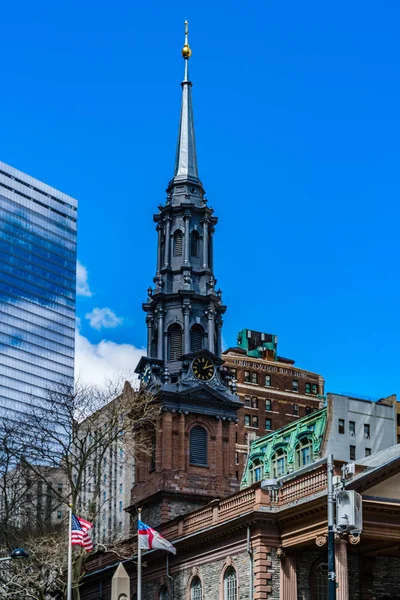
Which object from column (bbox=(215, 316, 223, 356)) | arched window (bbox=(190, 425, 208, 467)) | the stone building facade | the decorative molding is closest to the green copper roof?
arched window (bbox=(190, 425, 208, 467))

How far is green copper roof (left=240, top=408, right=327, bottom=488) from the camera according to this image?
74.2 meters

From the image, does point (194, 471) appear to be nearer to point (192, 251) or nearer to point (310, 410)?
point (192, 251)

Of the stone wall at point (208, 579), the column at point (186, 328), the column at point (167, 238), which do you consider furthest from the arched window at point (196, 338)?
the stone wall at point (208, 579)

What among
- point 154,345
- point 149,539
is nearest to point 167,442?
point 154,345

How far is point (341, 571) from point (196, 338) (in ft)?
109

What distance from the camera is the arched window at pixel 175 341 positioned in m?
75.9

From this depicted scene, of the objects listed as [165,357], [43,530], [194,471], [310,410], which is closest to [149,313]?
[165,357]

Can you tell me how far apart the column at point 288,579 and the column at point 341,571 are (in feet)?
12.3

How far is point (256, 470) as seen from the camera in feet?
257

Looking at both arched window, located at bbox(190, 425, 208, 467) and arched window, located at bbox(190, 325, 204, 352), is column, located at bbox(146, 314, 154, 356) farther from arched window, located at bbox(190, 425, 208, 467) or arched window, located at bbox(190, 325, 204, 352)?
arched window, located at bbox(190, 425, 208, 467)

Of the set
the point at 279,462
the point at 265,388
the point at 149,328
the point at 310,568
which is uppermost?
the point at 265,388

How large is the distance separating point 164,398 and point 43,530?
38.1 ft

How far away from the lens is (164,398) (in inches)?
2837

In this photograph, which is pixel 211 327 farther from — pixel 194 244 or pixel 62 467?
pixel 62 467
